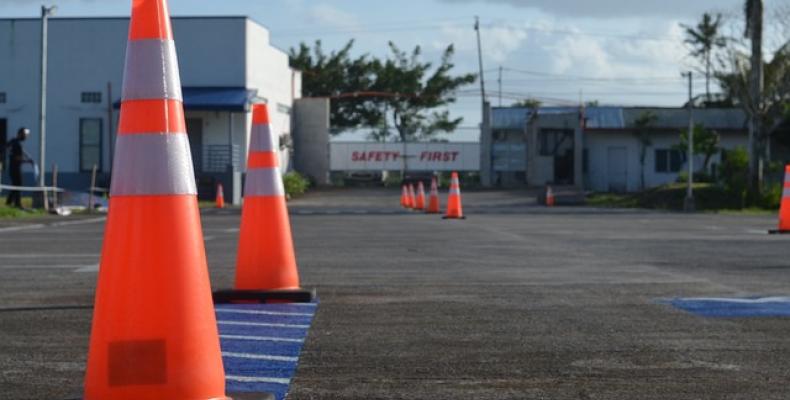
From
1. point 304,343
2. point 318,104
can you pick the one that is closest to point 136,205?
point 304,343

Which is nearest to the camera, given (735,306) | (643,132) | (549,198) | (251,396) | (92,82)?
(251,396)

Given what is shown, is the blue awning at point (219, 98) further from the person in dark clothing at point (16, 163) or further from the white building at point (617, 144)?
the white building at point (617, 144)

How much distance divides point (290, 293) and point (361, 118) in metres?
79.0

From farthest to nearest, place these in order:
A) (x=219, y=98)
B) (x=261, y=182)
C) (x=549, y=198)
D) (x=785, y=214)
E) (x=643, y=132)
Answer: (x=643, y=132) < (x=219, y=98) < (x=549, y=198) < (x=785, y=214) < (x=261, y=182)

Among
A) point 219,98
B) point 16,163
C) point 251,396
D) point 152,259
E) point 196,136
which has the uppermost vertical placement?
point 219,98

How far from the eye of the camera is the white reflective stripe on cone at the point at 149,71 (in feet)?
15.9

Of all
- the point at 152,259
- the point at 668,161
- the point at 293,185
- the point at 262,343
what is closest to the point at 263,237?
the point at 262,343

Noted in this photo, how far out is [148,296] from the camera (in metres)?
4.57

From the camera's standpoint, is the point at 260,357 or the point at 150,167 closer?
the point at 150,167

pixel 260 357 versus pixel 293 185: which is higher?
pixel 293 185

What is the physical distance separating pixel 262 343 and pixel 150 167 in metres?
2.28

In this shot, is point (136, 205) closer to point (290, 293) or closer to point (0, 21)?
point (290, 293)

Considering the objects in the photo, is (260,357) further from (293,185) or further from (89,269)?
(293,185)

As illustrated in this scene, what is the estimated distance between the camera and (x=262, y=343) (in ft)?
A: 22.6
